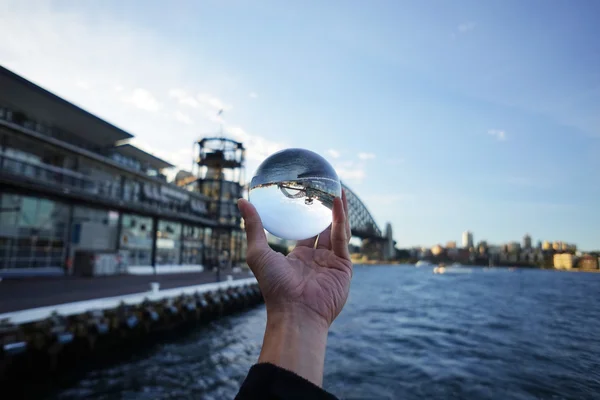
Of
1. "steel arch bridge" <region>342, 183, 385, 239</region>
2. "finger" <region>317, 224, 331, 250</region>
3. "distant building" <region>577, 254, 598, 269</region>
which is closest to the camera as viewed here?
"finger" <region>317, 224, 331, 250</region>

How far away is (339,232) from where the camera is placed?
2.53 metres

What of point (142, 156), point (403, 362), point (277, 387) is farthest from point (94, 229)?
point (277, 387)

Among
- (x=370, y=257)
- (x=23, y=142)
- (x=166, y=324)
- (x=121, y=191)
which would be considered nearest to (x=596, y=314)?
(x=166, y=324)

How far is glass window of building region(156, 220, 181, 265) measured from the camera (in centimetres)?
3538

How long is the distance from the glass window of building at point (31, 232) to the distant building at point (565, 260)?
488 ft

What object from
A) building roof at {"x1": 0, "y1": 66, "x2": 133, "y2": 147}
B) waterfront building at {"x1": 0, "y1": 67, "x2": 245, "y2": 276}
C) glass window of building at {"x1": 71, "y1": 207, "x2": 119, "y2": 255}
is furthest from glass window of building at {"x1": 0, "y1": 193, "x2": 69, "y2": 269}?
building roof at {"x1": 0, "y1": 66, "x2": 133, "y2": 147}

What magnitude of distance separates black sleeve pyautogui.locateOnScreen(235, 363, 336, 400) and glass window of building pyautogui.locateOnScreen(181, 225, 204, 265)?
40.4 m

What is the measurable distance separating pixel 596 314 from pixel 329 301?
104 feet

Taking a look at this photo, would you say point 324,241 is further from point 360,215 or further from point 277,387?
point 360,215

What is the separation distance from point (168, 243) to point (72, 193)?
15.6 meters

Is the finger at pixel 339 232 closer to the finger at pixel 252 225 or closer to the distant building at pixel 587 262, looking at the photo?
the finger at pixel 252 225

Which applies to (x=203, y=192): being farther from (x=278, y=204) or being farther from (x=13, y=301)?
(x=278, y=204)

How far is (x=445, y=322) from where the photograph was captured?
68.9ft

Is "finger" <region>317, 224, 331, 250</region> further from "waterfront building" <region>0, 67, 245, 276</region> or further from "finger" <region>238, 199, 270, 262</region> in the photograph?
"waterfront building" <region>0, 67, 245, 276</region>
